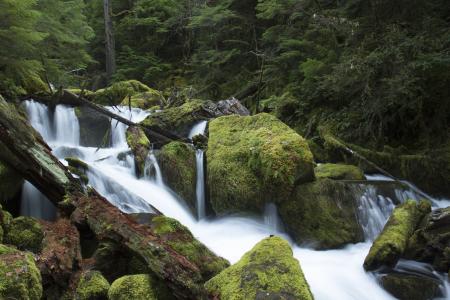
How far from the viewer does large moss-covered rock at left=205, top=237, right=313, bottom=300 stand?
4449 millimetres

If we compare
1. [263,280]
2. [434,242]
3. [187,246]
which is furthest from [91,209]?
[434,242]

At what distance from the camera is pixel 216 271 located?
5520mm

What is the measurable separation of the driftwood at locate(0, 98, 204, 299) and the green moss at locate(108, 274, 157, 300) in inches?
5.8

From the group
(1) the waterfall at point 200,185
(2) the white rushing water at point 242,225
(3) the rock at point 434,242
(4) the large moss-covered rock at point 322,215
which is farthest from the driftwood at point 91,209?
(3) the rock at point 434,242

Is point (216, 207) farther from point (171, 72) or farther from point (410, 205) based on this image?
point (171, 72)

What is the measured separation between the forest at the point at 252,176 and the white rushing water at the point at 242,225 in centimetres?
4

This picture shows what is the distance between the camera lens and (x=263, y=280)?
4570mm

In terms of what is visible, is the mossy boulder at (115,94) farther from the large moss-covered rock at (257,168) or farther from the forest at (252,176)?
the large moss-covered rock at (257,168)

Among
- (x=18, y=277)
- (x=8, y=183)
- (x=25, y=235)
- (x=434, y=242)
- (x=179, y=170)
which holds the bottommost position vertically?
(x=434, y=242)

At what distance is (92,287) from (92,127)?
8.77 meters

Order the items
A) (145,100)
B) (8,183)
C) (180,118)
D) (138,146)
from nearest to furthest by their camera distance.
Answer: (8,183) → (138,146) → (180,118) → (145,100)

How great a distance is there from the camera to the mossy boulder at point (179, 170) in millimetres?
9156

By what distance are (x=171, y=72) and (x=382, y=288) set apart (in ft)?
66.0

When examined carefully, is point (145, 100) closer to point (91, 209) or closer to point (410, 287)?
point (91, 209)
